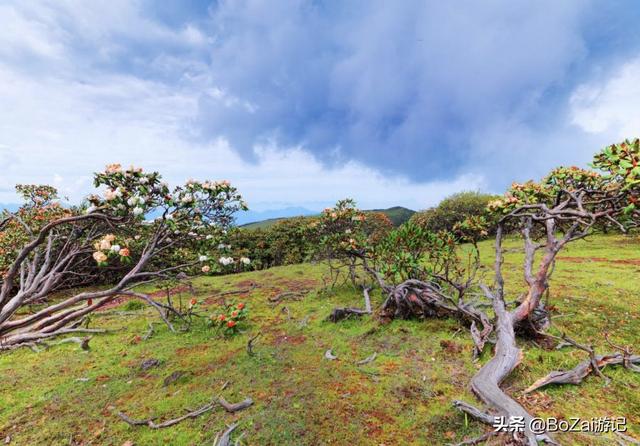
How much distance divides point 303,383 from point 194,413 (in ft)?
6.23

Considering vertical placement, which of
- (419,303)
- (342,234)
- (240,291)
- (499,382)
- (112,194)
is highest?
(112,194)

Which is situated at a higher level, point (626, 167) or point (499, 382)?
point (626, 167)

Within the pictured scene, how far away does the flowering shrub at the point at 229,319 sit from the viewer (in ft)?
26.4

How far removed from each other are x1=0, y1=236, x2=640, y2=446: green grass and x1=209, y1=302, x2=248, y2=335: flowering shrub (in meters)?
0.29

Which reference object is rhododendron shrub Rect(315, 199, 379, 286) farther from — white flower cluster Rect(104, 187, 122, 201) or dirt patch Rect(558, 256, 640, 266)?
dirt patch Rect(558, 256, 640, 266)

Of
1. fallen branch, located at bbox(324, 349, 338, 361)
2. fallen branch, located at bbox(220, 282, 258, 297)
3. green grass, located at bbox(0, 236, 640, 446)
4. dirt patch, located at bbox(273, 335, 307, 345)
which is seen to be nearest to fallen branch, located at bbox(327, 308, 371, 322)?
green grass, located at bbox(0, 236, 640, 446)

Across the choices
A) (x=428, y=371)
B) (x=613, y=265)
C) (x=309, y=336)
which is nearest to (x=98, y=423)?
(x=309, y=336)

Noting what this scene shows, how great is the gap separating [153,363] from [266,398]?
336cm

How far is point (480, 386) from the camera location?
14.8 ft

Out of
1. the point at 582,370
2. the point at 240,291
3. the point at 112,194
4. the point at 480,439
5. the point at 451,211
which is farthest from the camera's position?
the point at 451,211

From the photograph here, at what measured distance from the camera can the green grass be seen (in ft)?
13.9

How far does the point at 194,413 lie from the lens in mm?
4703

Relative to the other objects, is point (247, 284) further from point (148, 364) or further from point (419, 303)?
point (419, 303)

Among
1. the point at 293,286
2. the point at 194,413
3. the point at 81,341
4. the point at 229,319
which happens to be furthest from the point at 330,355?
the point at 293,286
